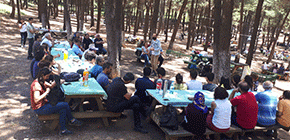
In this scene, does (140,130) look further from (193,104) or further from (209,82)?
(209,82)

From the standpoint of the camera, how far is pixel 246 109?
4.67m

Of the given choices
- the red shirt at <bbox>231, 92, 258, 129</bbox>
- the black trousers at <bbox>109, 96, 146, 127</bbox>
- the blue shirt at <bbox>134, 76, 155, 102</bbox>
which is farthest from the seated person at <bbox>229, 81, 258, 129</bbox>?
the black trousers at <bbox>109, 96, 146, 127</bbox>

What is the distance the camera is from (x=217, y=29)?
1048 cm

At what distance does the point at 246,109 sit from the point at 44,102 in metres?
4.07

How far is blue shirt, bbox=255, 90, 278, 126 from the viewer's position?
5.07m

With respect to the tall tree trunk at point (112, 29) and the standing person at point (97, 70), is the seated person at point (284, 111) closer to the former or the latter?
the standing person at point (97, 70)

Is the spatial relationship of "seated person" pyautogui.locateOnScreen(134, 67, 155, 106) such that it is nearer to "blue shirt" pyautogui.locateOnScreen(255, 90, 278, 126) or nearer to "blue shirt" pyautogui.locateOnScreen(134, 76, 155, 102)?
"blue shirt" pyautogui.locateOnScreen(134, 76, 155, 102)

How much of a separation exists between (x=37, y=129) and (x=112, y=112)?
1.53 metres

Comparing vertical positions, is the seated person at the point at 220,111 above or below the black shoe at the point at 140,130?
above

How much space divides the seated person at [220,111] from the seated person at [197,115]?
29cm

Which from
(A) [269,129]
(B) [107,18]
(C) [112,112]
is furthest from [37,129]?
(A) [269,129]

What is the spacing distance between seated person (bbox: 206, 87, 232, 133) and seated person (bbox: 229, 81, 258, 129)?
18.3 inches

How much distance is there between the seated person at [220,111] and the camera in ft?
14.0

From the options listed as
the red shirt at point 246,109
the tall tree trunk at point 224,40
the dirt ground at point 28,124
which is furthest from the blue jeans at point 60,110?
the tall tree trunk at point 224,40
